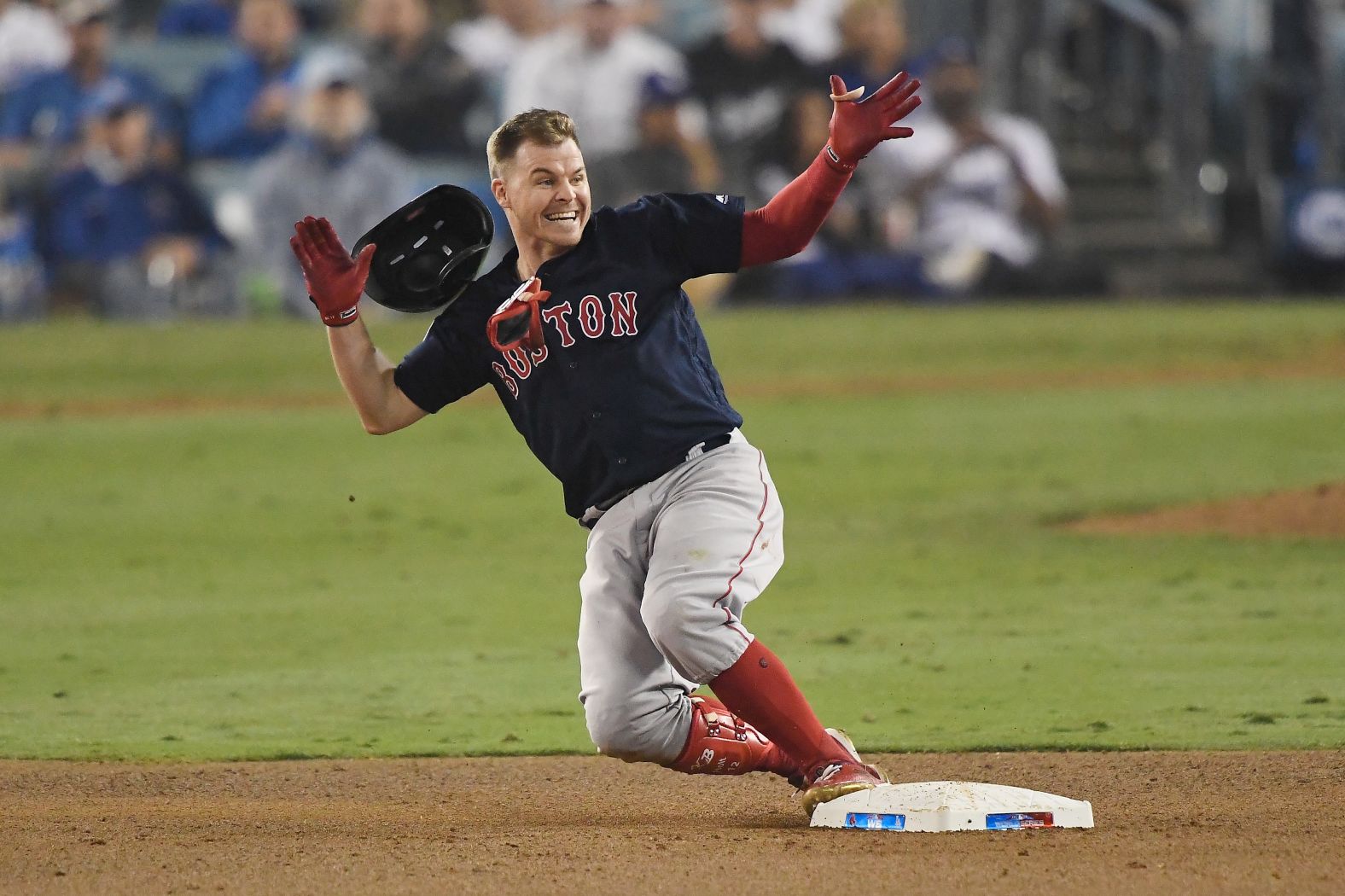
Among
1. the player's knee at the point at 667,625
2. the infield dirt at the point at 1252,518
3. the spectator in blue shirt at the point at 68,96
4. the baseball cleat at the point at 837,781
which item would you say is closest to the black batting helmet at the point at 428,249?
the player's knee at the point at 667,625

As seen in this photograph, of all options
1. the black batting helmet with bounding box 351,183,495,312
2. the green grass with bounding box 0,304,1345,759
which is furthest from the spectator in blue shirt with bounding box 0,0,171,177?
the black batting helmet with bounding box 351,183,495,312

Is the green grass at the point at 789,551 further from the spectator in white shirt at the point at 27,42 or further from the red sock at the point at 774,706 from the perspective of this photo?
the spectator in white shirt at the point at 27,42

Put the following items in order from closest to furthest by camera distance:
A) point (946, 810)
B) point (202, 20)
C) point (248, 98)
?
point (946, 810) < point (248, 98) < point (202, 20)

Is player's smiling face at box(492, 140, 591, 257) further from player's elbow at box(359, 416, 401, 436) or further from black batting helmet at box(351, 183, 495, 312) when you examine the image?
player's elbow at box(359, 416, 401, 436)

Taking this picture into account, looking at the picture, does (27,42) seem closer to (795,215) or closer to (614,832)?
(795,215)

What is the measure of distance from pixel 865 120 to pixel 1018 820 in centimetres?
159

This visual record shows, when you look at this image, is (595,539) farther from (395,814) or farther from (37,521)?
(37,521)

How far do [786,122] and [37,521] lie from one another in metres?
8.93

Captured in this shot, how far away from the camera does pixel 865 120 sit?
4.58 metres

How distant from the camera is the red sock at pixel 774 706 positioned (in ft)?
14.5

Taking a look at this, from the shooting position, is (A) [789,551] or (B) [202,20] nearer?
(A) [789,551]

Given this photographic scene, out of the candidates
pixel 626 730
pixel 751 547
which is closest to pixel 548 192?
pixel 751 547

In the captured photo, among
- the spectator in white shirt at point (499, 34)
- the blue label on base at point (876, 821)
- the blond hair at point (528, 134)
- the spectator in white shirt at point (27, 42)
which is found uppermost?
the spectator in white shirt at point (27, 42)

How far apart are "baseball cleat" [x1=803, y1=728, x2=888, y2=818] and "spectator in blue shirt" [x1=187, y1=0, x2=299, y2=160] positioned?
1408 cm
